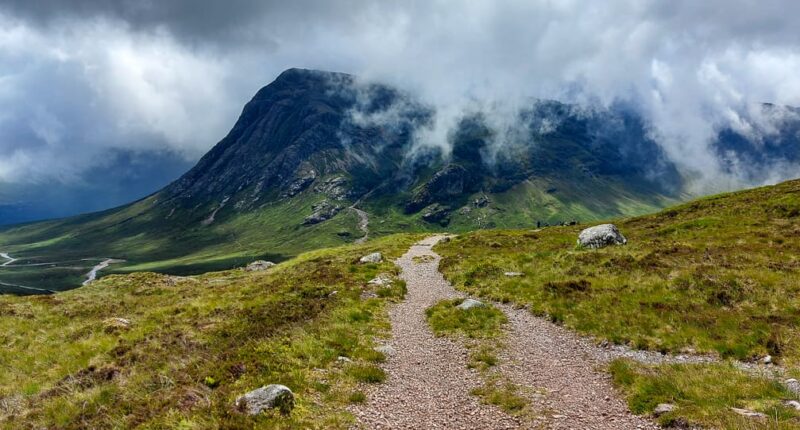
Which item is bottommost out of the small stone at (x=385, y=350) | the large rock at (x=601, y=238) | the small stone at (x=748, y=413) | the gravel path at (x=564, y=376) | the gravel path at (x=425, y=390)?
the gravel path at (x=564, y=376)

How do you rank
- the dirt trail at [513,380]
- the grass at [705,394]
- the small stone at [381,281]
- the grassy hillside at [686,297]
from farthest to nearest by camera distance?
1. the small stone at [381,281]
2. the grassy hillside at [686,297]
3. the dirt trail at [513,380]
4. the grass at [705,394]

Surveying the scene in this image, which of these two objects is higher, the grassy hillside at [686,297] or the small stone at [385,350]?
the small stone at [385,350]

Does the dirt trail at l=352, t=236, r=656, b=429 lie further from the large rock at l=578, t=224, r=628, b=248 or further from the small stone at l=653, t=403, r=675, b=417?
the large rock at l=578, t=224, r=628, b=248

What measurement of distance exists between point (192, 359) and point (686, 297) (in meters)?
25.0

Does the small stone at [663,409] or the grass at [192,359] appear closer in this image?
the small stone at [663,409]

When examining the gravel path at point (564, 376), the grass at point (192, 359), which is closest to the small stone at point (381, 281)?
the grass at point (192, 359)

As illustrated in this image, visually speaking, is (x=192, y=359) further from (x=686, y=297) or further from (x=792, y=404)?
(x=686, y=297)

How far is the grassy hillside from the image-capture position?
43.7 feet

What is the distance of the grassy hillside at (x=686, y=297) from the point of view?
1332 centimetres

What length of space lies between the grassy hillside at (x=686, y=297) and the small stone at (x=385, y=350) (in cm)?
940

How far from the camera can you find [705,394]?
40.4ft

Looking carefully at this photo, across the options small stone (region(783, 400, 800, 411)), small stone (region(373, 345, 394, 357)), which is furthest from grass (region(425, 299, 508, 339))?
small stone (region(783, 400, 800, 411))

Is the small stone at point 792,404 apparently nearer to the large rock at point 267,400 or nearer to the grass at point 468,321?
the grass at point 468,321

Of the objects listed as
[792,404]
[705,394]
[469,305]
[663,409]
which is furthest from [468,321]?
[792,404]
